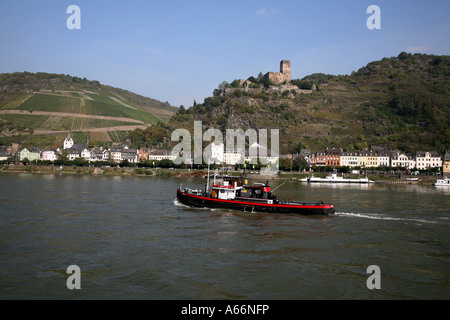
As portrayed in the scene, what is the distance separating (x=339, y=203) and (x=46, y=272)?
3301 cm

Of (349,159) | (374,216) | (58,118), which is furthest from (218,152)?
(374,216)

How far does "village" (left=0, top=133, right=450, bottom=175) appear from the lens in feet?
334

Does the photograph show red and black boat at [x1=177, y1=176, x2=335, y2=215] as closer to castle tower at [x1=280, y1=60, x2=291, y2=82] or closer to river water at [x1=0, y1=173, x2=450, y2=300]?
river water at [x1=0, y1=173, x2=450, y2=300]

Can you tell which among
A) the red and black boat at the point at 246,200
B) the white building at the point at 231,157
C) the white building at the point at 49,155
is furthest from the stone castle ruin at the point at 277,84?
the red and black boat at the point at 246,200

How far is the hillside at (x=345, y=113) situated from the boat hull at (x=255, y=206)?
86.4 m

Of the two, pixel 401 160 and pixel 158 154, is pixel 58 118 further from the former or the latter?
pixel 401 160

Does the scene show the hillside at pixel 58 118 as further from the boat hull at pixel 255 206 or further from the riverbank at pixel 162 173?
the boat hull at pixel 255 206

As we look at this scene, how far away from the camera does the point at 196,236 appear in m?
24.4

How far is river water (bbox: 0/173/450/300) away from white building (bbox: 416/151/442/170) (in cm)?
7923

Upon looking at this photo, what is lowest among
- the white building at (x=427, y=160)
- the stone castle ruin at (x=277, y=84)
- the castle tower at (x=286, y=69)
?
the white building at (x=427, y=160)

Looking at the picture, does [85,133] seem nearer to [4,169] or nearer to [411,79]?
[4,169]

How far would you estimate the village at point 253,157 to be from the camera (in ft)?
334

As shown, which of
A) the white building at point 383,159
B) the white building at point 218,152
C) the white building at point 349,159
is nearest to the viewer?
the white building at point 383,159

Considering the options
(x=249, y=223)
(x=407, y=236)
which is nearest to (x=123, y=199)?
(x=249, y=223)
